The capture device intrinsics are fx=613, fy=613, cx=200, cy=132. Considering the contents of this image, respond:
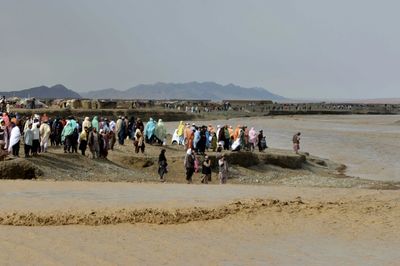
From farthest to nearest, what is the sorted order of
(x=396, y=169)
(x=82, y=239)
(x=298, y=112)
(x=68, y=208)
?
(x=298, y=112)
(x=396, y=169)
(x=68, y=208)
(x=82, y=239)

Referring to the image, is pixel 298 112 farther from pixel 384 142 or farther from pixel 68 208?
pixel 68 208

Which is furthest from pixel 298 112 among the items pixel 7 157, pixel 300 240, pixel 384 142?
pixel 300 240

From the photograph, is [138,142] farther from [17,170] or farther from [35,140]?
[17,170]

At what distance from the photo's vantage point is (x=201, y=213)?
12.6 metres

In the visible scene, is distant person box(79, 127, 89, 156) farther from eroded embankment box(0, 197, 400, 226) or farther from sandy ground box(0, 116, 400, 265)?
eroded embankment box(0, 197, 400, 226)

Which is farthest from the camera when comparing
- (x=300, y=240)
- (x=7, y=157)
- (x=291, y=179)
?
(x=291, y=179)

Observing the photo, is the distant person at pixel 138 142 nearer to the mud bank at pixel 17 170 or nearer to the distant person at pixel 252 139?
the distant person at pixel 252 139

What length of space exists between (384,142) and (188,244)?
3938cm

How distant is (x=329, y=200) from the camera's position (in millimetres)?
14812

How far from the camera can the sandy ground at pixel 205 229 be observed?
367 inches

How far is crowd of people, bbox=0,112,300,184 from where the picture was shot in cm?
2042

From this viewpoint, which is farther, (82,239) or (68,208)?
(68,208)

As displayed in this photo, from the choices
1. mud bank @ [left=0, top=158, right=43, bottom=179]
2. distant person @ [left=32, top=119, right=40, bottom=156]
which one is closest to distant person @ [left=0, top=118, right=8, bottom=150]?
distant person @ [left=32, top=119, right=40, bottom=156]

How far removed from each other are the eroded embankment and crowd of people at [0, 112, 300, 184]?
685 centimetres
